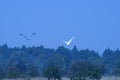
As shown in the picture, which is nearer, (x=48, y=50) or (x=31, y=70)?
(x=31, y=70)

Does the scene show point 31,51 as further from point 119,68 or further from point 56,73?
point 56,73

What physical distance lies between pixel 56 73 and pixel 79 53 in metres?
85.7


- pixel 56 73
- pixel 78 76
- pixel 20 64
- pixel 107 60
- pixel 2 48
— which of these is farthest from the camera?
pixel 2 48

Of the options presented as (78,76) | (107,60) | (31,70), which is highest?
(107,60)

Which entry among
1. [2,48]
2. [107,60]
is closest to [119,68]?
[107,60]

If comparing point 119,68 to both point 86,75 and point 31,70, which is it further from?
point 86,75

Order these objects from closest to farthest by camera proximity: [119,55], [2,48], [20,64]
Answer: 1. [20,64]
2. [119,55]
3. [2,48]

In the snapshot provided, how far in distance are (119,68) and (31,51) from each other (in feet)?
152

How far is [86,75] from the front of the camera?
5100 cm

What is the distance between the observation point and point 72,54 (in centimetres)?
14088

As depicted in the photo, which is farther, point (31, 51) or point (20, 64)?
point (31, 51)

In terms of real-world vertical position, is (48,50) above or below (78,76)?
above

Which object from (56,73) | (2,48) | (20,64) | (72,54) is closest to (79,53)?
(72,54)

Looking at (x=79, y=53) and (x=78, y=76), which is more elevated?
(x=79, y=53)
